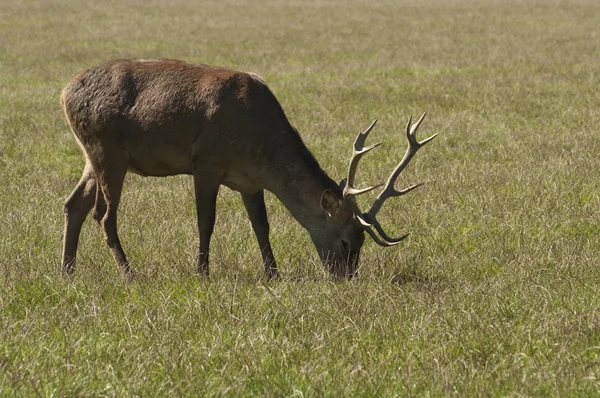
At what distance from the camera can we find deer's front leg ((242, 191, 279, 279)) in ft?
23.2

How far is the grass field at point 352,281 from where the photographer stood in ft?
15.9

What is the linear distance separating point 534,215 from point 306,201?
8.33ft

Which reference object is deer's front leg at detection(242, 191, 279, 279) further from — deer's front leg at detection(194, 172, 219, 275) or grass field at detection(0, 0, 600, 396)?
deer's front leg at detection(194, 172, 219, 275)

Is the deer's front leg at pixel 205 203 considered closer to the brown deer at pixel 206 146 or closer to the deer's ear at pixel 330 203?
the brown deer at pixel 206 146

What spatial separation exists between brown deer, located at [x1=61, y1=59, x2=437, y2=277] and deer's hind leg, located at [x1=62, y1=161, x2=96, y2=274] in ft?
0.03

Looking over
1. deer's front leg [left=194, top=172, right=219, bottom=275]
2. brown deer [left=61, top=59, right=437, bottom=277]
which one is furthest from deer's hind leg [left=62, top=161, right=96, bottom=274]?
deer's front leg [left=194, top=172, right=219, bottom=275]

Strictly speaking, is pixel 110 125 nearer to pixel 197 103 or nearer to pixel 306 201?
pixel 197 103

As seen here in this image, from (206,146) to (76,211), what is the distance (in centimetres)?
122

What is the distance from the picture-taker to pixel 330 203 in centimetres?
680

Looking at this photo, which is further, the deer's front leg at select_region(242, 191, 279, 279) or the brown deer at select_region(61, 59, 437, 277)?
the deer's front leg at select_region(242, 191, 279, 279)

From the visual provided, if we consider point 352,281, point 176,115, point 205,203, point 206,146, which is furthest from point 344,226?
point 176,115

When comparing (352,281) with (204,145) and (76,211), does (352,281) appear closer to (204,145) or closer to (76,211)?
(204,145)

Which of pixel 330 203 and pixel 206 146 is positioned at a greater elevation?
pixel 206 146

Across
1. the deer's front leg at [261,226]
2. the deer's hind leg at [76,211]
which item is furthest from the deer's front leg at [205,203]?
the deer's hind leg at [76,211]
